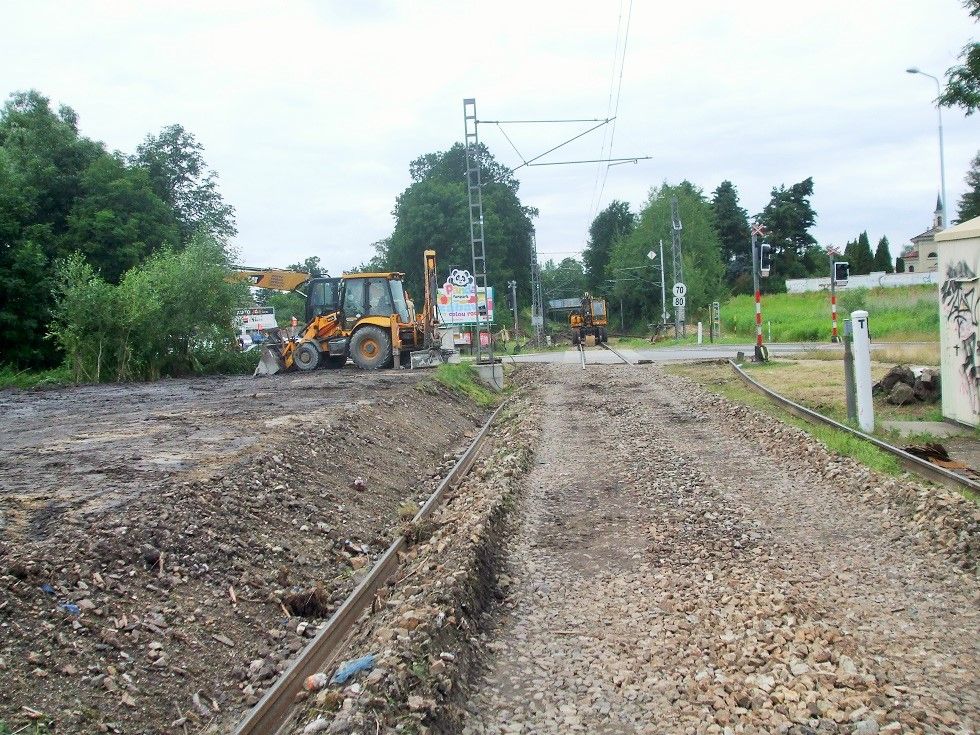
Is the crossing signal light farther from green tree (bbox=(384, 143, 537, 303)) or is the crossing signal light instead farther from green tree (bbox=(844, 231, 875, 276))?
green tree (bbox=(844, 231, 875, 276))

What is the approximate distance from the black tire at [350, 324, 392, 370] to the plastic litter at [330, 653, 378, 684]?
21.7 metres

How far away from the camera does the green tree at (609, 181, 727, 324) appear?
78.2 metres

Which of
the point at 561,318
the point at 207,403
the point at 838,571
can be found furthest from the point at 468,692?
the point at 561,318

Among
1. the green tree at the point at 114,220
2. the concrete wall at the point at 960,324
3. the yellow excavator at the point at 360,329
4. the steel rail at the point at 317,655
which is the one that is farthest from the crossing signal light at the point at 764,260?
the green tree at the point at 114,220

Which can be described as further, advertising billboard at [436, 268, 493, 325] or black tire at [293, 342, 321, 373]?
black tire at [293, 342, 321, 373]

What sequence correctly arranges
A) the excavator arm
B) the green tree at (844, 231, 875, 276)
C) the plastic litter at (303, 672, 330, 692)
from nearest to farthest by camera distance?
the plastic litter at (303, 672, 330, 692), the excavator arm, the green tree at (844, 231, 875, 276)

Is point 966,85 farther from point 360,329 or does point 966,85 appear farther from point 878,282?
point 878,282

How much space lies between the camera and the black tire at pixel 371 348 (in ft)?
87.9

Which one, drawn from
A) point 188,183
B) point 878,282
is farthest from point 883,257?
point 188,183

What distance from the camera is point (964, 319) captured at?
40.7 feet

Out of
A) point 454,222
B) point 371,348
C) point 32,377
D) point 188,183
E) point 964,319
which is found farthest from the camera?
point 454,222

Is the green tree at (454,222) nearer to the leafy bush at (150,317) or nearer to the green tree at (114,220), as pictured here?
the green tree at (114,220)

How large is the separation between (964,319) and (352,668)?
410 inches

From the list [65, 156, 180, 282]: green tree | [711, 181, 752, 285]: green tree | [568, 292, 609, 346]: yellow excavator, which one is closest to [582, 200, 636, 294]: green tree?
[711, 181, 752, 285]: green tree
